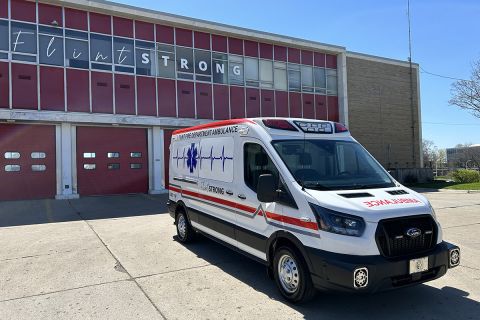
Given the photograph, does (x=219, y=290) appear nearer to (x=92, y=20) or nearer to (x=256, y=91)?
(x=92, y=20)

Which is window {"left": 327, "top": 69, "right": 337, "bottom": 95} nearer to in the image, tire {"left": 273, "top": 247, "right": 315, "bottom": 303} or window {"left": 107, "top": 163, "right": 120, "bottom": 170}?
window {"left": 107, "top": 163, "right": 120, "bottom": 170}

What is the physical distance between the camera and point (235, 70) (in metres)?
22.4

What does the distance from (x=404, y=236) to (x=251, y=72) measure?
1957 cm

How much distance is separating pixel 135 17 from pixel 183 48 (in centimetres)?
279

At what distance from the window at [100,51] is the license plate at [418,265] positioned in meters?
17.5

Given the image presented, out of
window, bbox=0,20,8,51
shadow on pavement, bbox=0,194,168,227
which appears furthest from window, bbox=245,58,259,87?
window, bbox=0,20,8,51

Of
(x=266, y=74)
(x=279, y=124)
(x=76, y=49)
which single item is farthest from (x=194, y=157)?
(x=266, y=74)

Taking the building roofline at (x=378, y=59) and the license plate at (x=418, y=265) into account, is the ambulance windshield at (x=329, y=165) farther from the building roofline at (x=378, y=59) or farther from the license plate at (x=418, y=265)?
the building roofline at (x=378, y=59)

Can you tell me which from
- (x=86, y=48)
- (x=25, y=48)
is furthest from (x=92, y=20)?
(x=25, y=48)

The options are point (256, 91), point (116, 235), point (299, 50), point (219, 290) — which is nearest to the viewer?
point (219, 290)

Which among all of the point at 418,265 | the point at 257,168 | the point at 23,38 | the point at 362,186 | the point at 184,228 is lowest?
the point at 184,228

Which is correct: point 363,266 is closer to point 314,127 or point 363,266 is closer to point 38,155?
point 314,127

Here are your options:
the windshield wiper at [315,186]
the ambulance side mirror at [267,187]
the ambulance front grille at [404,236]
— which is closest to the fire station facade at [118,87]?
the ambulance side mirror at [267,187]

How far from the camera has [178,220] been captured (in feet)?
27.5
